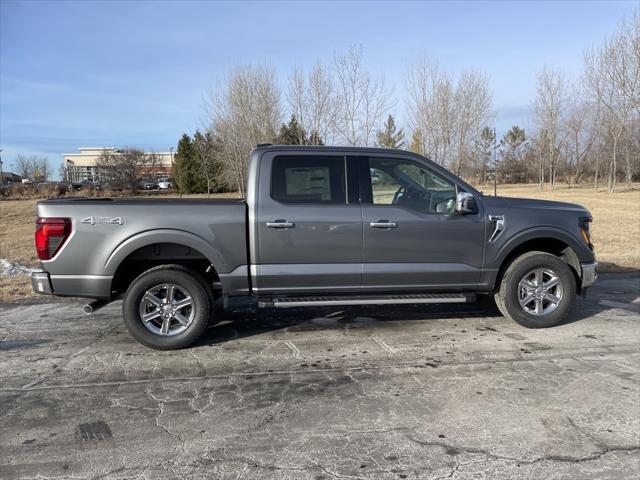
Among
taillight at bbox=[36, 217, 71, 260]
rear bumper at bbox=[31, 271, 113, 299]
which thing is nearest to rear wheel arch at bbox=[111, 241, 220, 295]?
rear bumper at bbox=[31, 271, 113, 299]

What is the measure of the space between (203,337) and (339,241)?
1.86 m

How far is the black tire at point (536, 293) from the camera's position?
17.9ft

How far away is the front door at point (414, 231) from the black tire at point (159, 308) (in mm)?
1720

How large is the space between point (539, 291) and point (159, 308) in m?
4.21

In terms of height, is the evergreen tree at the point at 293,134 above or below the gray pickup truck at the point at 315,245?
above

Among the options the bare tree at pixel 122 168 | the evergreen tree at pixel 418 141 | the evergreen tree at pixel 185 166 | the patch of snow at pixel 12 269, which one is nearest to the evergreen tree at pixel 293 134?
the evergreen tree at pixel 418 141

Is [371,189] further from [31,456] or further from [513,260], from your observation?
[31,456]

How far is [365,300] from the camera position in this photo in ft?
17.0

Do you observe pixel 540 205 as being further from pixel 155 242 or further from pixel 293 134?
pixel 293 134

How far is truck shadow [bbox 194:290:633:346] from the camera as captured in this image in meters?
5.64

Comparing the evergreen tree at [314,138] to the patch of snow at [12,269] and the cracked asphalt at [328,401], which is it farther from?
the cracked asphalt at [328,401]

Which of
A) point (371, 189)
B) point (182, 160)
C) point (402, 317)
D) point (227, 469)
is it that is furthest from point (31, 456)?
point (182, 160)

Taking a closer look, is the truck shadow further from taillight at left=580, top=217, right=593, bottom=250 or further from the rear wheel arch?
taillight at left=580, top=217, right=593, bottom=250

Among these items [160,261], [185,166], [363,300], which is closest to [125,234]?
[160,261]
